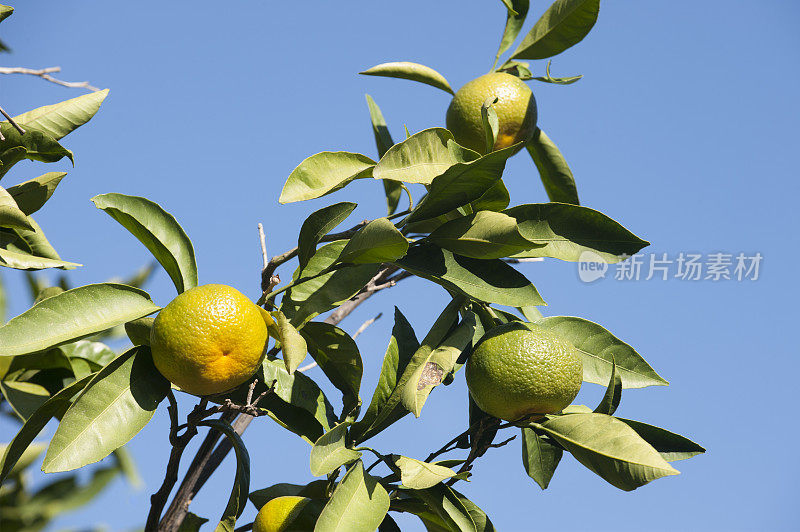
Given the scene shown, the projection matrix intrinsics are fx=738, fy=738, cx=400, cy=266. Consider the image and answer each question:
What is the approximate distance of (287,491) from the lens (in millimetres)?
1573

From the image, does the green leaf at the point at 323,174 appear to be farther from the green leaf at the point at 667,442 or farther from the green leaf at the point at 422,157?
the green leaf at the point at 667,442

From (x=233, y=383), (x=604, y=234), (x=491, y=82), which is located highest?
(x=491, y=82)

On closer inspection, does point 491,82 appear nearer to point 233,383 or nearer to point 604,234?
point 604,234

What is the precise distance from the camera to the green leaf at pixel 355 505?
47.0 inches

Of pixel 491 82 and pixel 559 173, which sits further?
pixel 559 173

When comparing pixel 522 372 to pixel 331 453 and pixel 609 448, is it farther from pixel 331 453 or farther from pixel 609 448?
pixel 331 453

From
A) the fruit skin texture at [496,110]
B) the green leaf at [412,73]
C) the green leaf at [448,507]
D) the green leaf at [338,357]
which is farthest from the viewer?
the green leaf at [412,73]

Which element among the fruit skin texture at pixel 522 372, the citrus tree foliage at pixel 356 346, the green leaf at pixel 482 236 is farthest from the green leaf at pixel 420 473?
the green leaf at pixel 482 236

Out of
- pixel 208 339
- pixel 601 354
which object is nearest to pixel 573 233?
pixel 601 354

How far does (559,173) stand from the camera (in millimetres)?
1881

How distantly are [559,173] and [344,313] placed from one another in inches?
26.6

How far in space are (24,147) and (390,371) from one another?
921mm

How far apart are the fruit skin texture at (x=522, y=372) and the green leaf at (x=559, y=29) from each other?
0.77 meters

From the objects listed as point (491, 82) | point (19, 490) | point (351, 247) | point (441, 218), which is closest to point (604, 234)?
point (441, 218)
